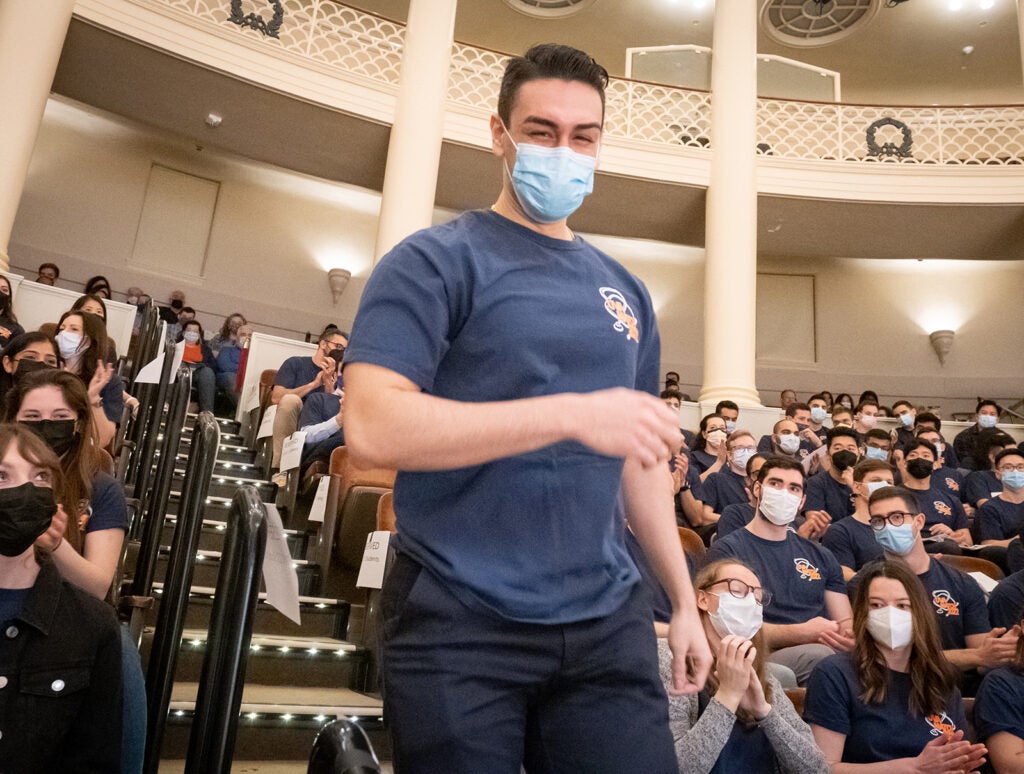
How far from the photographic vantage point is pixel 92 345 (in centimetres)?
395

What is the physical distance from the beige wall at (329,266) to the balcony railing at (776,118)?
6.42 ft

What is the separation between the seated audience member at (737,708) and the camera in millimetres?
1979

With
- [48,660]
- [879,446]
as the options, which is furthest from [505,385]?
Answer: [879,446]

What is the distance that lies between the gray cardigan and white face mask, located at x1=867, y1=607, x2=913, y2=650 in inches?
18.4

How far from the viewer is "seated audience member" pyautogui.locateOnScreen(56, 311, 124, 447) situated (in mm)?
3822

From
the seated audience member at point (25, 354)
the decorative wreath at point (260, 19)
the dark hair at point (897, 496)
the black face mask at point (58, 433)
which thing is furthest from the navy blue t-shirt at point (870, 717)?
the decorative wreath at point (260, 19)

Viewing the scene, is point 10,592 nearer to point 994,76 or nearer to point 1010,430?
point 1010,430

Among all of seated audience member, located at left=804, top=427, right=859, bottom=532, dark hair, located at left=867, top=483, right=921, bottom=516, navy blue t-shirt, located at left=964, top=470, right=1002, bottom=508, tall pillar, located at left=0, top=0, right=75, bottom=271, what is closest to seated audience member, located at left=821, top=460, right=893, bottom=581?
dark hair, located at left=867, top=483, right=921, bottom=516

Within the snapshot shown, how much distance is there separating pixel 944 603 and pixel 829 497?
1812 mm

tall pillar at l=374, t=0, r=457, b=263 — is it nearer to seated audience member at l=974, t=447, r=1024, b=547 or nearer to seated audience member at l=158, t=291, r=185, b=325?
seated audience member at l=158, t=291, r=185, b=325

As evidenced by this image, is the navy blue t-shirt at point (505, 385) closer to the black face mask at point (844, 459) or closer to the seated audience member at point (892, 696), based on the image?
the seated audience member at point (892, 696)

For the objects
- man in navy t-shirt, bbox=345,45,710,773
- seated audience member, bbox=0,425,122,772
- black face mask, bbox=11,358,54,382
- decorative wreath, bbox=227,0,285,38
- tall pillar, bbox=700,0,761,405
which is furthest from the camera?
decorative wreath, bbox=227,0,285,38

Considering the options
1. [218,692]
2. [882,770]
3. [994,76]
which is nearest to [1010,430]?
[994,76]

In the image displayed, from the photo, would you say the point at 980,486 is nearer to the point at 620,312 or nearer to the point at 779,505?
the point at 779,505
